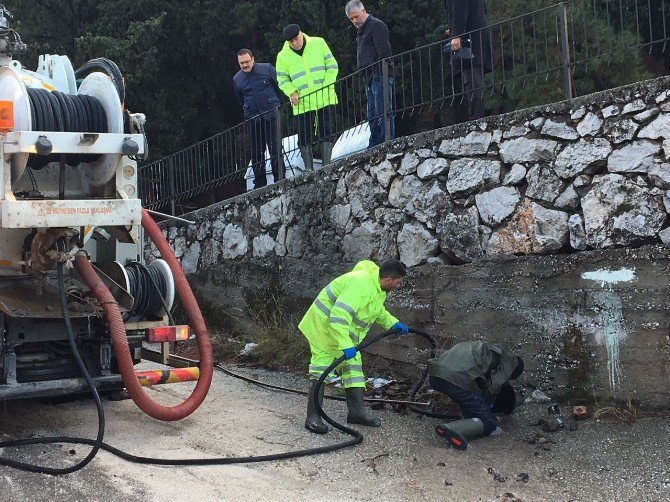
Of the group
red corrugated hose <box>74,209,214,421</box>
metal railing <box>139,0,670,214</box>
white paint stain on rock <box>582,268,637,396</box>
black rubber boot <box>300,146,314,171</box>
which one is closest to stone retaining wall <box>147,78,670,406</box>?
white paint stain on rock <box>582,268,637,396</box>

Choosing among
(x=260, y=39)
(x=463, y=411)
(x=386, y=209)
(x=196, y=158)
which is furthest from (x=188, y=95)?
(x=463, y=411)

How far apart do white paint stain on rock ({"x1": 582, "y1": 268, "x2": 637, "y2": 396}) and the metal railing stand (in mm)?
1546

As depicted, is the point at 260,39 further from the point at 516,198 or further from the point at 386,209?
the point at 516,198

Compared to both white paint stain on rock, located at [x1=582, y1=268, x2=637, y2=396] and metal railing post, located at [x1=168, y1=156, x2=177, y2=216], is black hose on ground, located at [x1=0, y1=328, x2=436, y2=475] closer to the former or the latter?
white paint stain on rock, located at [x1=582, y1=268, x2=637, y2=396]

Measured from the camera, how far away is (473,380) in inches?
223

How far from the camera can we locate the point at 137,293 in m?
6.35

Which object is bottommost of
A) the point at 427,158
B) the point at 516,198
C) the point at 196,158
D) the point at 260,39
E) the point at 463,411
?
the point at 463,411

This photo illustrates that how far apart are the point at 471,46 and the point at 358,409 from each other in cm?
346

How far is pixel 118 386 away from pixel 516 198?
10.9 feet

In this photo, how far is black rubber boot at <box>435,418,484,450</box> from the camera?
17.9 feet

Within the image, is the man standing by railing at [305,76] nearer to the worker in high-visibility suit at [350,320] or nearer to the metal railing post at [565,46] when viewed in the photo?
the metal railing post at [565,46]

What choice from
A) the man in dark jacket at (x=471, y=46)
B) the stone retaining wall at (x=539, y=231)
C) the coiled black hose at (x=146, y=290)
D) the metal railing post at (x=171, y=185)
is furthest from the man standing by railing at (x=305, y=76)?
the coiled black hose at (x=146, y=290)

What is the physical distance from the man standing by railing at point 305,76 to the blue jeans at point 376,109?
1.01 metres

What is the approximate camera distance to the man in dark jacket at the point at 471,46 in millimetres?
7410
